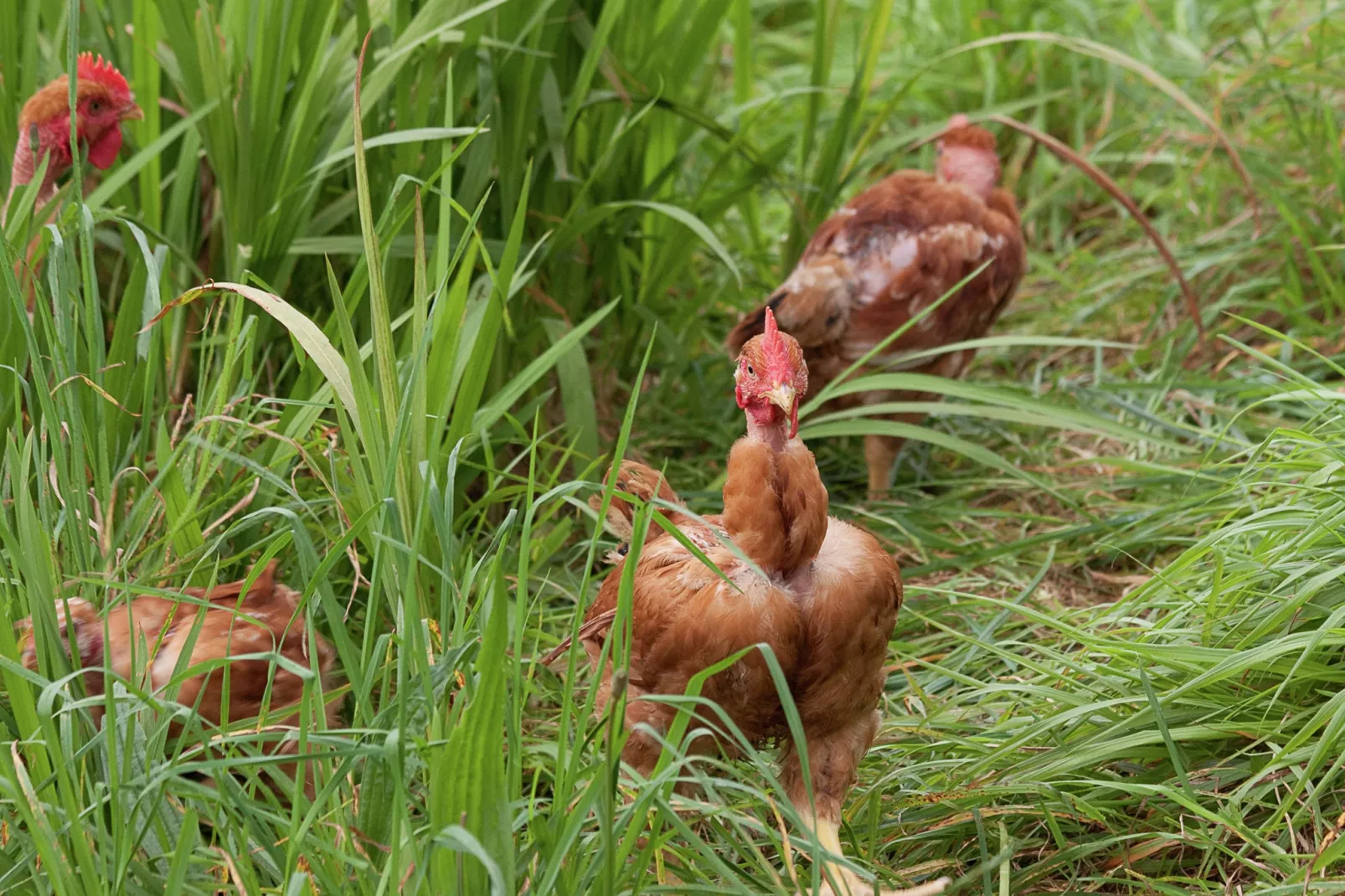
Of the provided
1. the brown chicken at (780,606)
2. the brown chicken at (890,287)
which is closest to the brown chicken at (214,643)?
the brown chicken at (780,606)

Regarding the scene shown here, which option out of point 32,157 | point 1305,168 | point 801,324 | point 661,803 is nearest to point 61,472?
point 661,803

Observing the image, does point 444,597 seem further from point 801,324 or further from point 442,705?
point 801,324

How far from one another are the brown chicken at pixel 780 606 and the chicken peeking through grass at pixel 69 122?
4.83ft

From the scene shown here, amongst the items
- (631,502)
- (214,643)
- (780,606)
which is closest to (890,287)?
(631,502)

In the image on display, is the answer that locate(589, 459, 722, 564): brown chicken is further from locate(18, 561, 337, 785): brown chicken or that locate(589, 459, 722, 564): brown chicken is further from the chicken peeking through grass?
the chicken peeking through grass

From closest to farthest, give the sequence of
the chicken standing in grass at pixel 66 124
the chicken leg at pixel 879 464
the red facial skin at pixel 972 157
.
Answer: the chicken standing in grass at pixel 66 124 → the chicken leg at pixel 879 464 → the red facial skin at pixel 972 157

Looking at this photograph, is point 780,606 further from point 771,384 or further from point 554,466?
point 554,466

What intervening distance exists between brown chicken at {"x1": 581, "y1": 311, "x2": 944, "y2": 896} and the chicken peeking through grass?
147 centimetres

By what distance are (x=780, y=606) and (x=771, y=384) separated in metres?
0.31

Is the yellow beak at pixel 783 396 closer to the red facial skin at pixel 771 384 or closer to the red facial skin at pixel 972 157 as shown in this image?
the red facial skin at pixel 771 384

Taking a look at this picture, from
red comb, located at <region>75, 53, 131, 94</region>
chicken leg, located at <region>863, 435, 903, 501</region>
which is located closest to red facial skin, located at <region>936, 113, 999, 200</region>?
chicken leg, located at <region>863, 435, 903, 501</region>

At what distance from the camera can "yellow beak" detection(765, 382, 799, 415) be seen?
1.94m

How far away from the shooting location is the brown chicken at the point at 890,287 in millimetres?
3494

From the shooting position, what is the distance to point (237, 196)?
2648 millimetres
